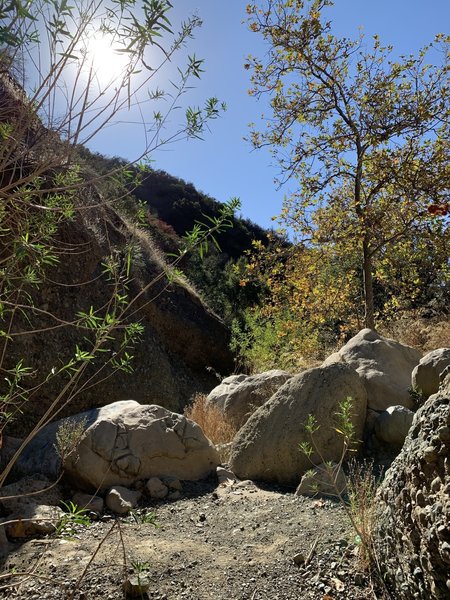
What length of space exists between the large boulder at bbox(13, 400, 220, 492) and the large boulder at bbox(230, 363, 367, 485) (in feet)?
1.65

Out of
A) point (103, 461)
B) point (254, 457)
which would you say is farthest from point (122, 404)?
point (254, 457)

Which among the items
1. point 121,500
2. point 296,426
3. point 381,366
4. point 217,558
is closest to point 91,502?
point 121,500

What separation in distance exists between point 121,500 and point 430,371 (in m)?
3.21

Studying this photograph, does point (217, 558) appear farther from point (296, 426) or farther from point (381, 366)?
point (381, 366)

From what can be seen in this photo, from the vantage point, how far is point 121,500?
16.4 ft

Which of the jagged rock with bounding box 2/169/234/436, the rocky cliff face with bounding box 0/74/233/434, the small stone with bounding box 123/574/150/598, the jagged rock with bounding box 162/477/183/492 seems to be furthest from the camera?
the jagged rock with bounding box 2/169/234/436

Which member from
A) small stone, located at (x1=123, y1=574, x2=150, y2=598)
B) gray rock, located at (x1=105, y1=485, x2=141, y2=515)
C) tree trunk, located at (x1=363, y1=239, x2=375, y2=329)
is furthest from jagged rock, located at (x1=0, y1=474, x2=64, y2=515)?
tree trunk, located at (x1=363, y1=239, x2=375, y2=329)

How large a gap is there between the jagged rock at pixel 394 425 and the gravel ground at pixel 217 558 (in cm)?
116

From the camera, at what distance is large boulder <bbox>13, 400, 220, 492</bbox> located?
5438 mm

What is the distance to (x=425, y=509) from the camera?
246cm

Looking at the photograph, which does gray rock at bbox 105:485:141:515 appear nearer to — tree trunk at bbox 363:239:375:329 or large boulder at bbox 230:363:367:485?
large boulder at bbox 230:363:367:485

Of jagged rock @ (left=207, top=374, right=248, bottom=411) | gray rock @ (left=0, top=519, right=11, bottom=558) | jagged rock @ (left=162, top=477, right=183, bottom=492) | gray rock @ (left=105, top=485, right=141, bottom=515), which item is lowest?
gray rock @ (left=0, top=519, right=11, bottom=558)

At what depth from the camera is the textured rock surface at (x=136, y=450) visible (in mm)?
5430

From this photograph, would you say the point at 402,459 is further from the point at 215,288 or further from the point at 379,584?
→ the point at 215,288
